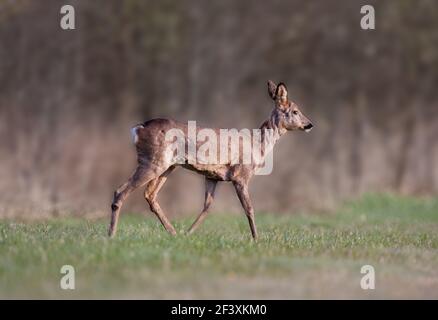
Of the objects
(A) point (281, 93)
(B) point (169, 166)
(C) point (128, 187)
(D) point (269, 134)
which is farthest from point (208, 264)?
(A) point (281, 93)

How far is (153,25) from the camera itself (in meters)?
25.3

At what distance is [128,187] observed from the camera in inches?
470

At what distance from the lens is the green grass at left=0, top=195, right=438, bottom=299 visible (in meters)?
Result: 8.98

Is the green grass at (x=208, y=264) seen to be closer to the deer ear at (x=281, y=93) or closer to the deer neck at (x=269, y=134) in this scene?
the deer neck at (x=269, y=134)

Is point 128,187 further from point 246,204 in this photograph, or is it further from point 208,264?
point 208,264

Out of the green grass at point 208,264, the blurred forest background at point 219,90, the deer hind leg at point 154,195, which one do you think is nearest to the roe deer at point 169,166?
the deer hind leg at point 154,195

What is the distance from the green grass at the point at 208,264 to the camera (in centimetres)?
Answer: 898

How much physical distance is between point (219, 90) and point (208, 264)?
1666 centimetres

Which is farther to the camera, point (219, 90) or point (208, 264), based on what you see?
point (219, 90)

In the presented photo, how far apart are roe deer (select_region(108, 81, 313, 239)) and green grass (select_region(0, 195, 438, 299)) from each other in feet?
1.32

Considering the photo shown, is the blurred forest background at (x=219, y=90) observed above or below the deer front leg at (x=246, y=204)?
above

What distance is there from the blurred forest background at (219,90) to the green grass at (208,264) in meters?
8.18

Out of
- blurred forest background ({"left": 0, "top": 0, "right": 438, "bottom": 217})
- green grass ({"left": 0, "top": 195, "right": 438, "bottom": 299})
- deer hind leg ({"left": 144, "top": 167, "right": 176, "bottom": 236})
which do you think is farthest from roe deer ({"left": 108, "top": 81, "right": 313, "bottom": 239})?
blurred forest background ({"left": 0, "top": 0, "right": 438, "bottom": 217})
